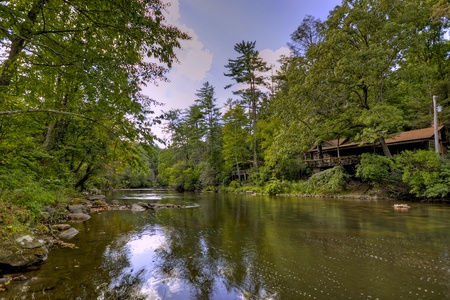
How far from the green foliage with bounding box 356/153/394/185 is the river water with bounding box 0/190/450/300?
10338 millimetres

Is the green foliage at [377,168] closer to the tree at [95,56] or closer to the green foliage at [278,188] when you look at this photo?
the green foliage at [278,188]

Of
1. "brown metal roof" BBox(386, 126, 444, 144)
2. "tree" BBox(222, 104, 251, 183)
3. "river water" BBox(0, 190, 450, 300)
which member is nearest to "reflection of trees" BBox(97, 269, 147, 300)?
"river water" BBox(0, 190, 450, 300)

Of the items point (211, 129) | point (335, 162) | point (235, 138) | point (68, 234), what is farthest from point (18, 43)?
point (211, 129)

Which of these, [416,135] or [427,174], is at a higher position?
[416,135]

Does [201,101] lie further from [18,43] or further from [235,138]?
[18,43]

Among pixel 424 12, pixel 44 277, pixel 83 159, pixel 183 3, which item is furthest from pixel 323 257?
pixel 424 12

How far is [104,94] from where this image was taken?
435 cm

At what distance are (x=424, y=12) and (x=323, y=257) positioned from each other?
20.8m

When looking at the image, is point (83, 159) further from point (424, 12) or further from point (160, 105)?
point (424, 12)

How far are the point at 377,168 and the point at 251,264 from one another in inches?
656

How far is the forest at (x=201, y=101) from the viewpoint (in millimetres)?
4504

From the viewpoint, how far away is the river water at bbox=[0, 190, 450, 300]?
3.53 metres

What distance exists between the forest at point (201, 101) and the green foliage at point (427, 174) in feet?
0.25

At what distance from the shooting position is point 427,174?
1379cm
